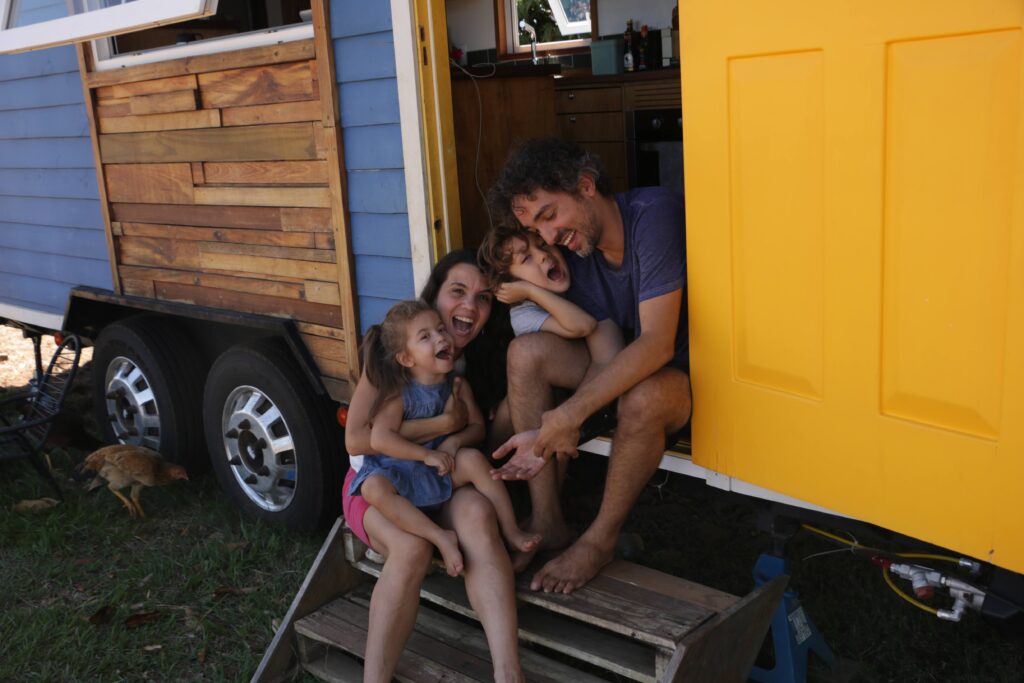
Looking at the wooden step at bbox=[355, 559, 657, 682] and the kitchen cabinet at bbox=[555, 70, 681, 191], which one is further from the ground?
the kitchen cabinet at bbox=[555, 70, 681, 191]

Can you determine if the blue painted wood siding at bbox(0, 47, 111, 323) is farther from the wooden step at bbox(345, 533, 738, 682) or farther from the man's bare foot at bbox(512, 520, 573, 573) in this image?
the wooden step at bbox(345, 533, 738, 682)

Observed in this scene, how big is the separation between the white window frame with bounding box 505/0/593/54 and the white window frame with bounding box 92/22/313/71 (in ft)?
11.8

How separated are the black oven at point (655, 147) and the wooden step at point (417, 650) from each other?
3526mm

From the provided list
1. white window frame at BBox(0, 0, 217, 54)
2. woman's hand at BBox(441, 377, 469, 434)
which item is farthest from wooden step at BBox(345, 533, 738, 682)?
white window frame at BBox(0, 0, 217, 54)

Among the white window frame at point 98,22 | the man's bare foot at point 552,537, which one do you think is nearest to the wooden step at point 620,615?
the man's bare foot at point 552,537

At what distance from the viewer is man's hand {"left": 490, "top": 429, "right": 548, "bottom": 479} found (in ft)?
9.45

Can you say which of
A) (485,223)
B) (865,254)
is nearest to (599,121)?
(485,223)

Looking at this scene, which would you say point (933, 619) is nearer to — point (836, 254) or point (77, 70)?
point (836, 254)

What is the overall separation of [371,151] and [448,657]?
1643mm

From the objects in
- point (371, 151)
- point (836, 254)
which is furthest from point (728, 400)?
point (371, 151)

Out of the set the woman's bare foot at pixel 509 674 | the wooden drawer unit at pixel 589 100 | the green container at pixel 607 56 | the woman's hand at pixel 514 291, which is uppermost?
the green container at pixel 607 56

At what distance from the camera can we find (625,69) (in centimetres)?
662

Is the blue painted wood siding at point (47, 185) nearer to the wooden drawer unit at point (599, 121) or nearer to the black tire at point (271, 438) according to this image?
the black tire at point (271, 438)

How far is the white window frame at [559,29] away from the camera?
23.9 feet
